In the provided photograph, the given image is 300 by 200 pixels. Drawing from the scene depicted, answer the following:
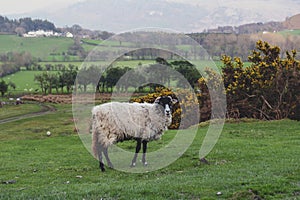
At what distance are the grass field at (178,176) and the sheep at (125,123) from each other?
112cm

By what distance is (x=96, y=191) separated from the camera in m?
10.8

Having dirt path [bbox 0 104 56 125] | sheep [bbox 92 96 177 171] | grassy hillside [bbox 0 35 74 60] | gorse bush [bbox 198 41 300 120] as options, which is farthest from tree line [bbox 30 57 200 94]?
grassy hillside [bbox 0 35 74 60]

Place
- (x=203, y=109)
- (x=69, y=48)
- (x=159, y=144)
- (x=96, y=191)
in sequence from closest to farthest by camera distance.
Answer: (x=96, y=191)
(x=159, y=144)
(x=203, y=109)
(x=69, y=48)

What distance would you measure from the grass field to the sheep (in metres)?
1.12

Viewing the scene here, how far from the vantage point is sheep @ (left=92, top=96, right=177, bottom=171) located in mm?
15422

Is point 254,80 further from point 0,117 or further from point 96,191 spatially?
point 0,117

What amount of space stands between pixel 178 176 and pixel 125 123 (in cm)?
366

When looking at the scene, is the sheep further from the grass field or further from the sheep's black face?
the grass field

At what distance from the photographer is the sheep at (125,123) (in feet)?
50.6

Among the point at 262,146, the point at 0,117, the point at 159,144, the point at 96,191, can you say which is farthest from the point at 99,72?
the point at 0,117

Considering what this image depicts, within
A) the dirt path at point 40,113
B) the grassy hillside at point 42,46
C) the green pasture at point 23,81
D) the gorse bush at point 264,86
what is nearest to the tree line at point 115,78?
the green pasture at point 23,81

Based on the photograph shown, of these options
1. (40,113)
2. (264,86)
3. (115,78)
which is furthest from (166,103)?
(40,113)

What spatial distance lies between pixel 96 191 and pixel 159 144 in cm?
1173

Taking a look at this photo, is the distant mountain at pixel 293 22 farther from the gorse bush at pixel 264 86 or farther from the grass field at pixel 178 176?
the grass field at pixel 178 176
